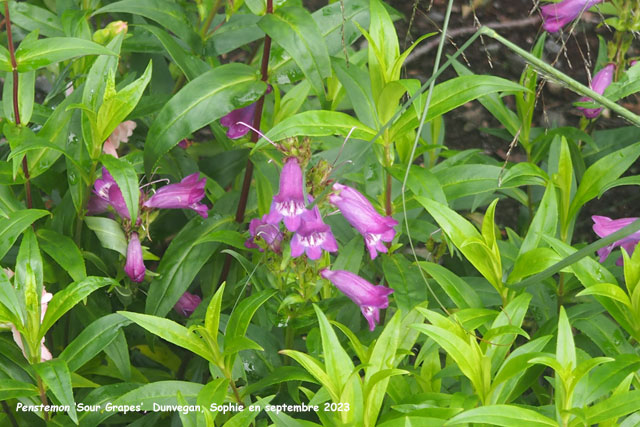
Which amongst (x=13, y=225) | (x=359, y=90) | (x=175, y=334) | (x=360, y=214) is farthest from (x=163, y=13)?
(x=175, y=334)

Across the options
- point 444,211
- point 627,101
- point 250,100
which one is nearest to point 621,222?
point 444,211

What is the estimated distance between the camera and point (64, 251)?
66.7 inches

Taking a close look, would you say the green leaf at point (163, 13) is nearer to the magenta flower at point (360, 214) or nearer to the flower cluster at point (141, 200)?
the flower cluster at point (141, 200)

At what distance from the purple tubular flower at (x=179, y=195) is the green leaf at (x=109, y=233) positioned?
3.7 inches

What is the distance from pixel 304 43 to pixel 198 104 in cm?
27

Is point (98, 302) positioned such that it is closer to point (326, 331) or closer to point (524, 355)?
point (326, 331)

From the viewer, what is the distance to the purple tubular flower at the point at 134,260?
1732 mm

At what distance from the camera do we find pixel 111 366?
6.29 feet

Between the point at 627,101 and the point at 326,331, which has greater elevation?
the point at 326,331

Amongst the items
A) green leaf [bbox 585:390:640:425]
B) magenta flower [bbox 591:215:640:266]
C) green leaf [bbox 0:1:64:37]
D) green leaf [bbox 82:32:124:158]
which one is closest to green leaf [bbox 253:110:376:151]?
green leaf [bbox 82:32:124:158]

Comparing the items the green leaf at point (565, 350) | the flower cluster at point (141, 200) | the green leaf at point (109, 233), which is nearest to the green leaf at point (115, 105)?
the flower cluster at point (141, 200)

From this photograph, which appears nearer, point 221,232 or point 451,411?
point 451,411

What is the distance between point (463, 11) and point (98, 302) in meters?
2.62

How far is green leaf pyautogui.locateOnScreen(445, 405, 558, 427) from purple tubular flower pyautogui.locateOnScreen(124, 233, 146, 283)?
83 cm
